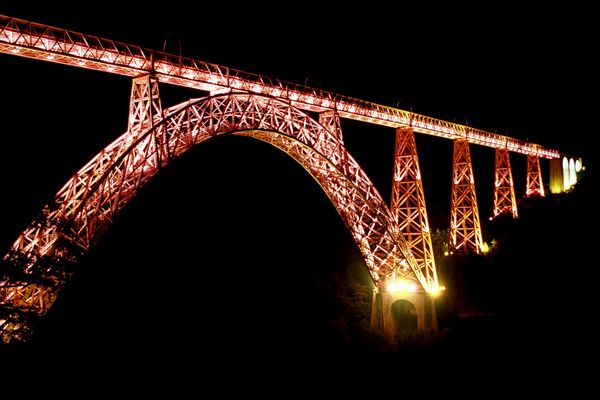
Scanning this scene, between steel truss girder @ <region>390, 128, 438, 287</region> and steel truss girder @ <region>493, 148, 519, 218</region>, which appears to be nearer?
steel truss girder @ <region>390, 128, 438, 287</region>

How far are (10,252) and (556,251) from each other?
1712 centimetres

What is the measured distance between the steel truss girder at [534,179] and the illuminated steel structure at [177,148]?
12853 millimetres

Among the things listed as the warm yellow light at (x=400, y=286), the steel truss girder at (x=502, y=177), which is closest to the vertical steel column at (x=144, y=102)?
the warm yellow light at (x=400, y=286)

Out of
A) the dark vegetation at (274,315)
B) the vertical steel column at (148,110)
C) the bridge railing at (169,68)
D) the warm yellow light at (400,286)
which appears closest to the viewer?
the dark vegetation at (274,315)

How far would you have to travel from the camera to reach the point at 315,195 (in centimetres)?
3509

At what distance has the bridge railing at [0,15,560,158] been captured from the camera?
11828 millimetres

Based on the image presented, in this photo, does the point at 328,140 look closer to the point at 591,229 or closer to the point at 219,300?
the point at 219,300

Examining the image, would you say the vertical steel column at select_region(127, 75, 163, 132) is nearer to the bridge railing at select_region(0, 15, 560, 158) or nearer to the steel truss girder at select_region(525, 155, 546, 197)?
the bridge railing at select_region(0, 15, 560, 158)

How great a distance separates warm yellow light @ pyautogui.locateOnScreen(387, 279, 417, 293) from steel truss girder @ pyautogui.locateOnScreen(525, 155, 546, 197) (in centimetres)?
1758

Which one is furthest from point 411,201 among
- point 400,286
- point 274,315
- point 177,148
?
point 177,148

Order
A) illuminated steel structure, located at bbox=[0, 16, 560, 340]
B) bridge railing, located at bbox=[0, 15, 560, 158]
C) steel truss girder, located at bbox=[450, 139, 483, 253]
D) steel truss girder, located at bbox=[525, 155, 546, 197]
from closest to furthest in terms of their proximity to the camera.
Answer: illuminated steel structure, located at bbox=[0, 16, 560, 340] → bridge railing, located at bbox=[0, 15, 560, 158] → steel truss girder, located at bbox=[450, 139, 483, 253] → steel truss girder, located at bbox=[525, 155, 546, 197]

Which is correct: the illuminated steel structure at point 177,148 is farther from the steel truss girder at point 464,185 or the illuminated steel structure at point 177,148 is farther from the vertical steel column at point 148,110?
the steel truss girder at point 464,185

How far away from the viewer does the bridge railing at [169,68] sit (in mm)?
11828

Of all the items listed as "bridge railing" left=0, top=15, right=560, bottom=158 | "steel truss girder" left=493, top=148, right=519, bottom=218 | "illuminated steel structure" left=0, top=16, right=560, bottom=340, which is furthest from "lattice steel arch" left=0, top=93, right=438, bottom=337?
"steel truss girder" left=493, top=148, right=519, bottom=218
